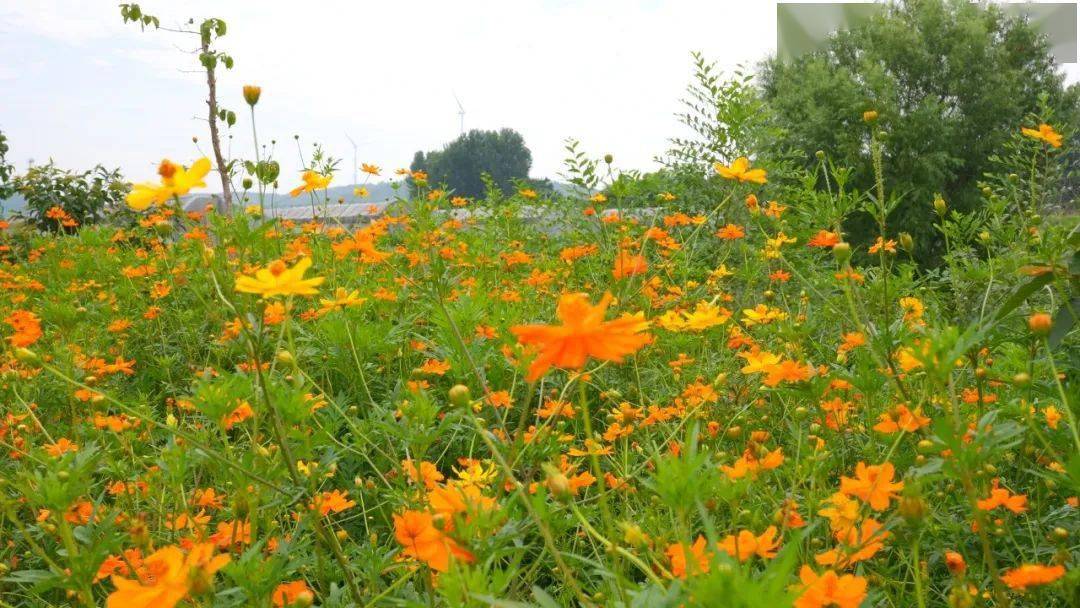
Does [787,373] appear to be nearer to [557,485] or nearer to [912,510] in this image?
[912,510]

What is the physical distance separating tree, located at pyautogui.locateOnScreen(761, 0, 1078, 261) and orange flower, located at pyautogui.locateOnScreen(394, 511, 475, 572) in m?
11.4

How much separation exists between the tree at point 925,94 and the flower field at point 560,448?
31.6 ft

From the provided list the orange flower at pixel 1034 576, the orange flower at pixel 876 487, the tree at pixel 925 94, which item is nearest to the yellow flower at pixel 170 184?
the orange flower at pixel 876 487

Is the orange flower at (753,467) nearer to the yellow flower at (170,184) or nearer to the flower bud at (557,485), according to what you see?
the flower bud at (557,485)

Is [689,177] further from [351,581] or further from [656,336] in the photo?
[351,581]

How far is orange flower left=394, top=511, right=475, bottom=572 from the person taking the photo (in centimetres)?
69

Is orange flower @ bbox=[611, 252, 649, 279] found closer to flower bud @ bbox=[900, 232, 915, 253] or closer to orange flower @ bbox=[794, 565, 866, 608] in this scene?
flower bud @ bbox=[900, 232, 915, 253]

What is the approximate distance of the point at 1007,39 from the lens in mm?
13805

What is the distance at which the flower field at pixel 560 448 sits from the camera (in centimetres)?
74

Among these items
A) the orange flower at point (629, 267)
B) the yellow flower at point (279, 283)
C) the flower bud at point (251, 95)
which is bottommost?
the orange flower at point (629, 267)

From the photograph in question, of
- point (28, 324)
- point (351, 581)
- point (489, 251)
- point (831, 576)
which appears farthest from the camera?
point (489, 251)

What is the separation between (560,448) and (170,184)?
852mm

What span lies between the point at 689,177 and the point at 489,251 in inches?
94.7

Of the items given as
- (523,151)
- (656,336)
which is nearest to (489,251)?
(656,336)
